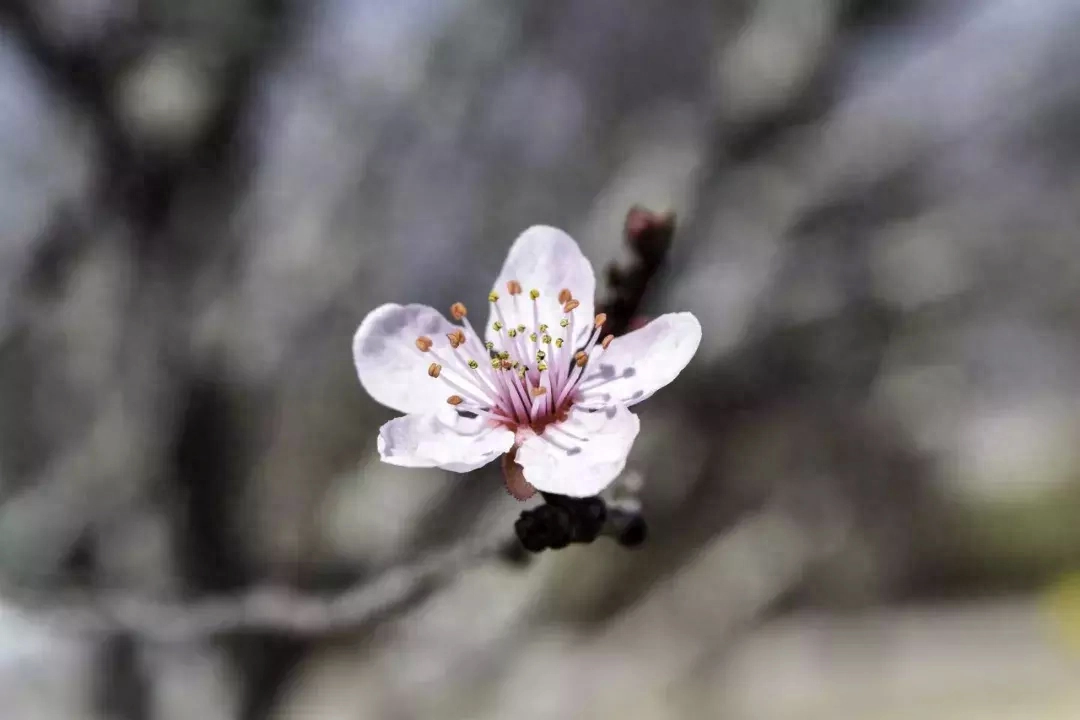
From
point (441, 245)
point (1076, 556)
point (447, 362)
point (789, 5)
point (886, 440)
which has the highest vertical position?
point (789, 5)

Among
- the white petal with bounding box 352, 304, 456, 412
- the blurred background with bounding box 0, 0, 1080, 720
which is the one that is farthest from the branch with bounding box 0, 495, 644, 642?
the white petal with bounding box 352, 304, 456, 412

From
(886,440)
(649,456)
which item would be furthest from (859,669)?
(649,456)

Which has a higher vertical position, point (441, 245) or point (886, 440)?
point (441, 245)

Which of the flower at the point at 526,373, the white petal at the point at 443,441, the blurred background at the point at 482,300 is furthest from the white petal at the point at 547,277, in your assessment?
the blurred background at the point at 482,300

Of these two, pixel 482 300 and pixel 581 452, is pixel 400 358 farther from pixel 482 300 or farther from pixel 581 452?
pixel 482 300

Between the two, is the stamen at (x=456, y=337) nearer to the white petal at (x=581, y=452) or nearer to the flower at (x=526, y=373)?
the flower at (x=526, y=373)

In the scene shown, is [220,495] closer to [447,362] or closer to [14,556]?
[14,556]
